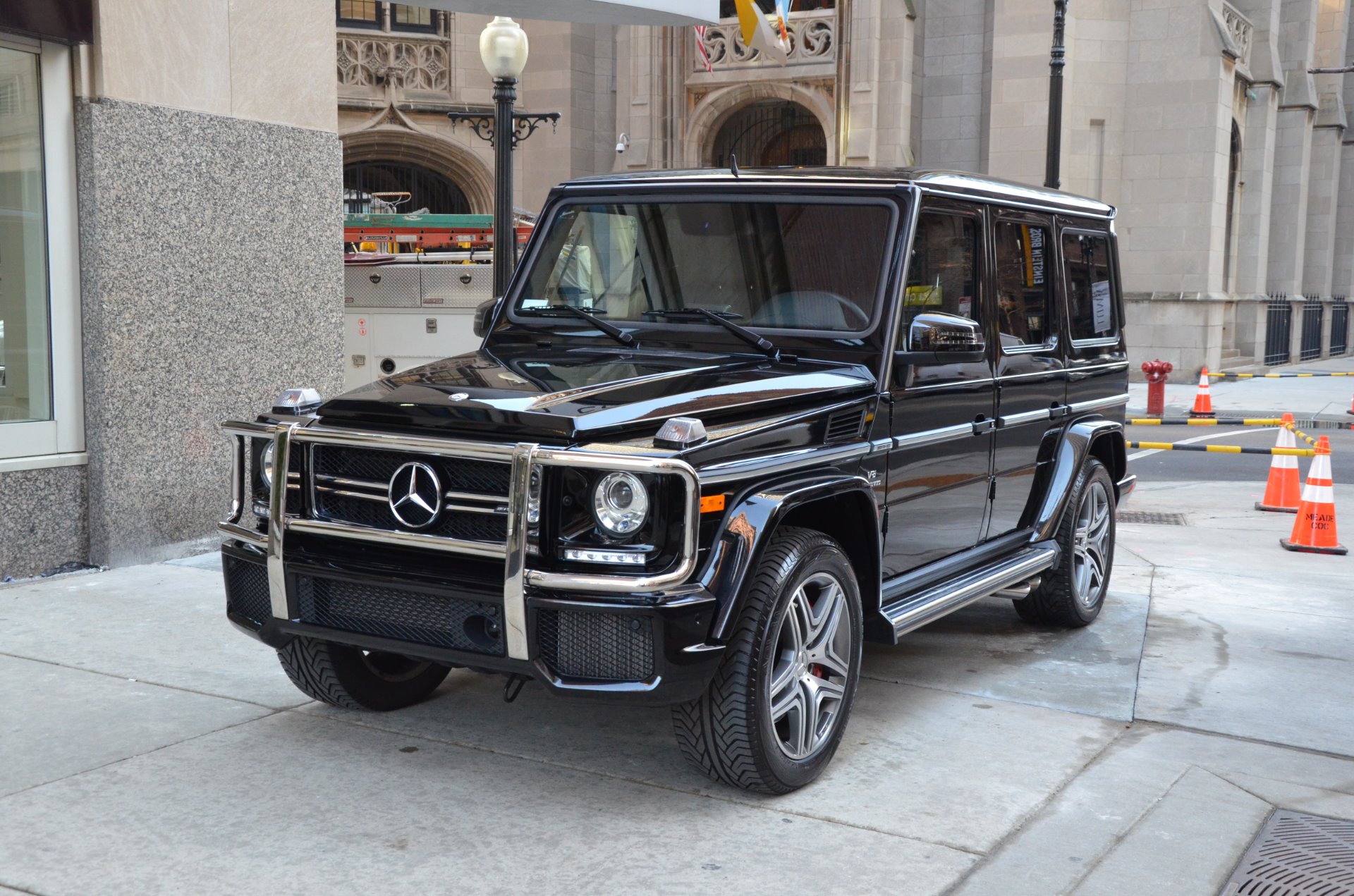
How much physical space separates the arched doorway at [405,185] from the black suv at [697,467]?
24.5m

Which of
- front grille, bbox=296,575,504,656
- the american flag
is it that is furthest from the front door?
the american flag

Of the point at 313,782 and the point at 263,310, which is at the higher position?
the point at 263,310

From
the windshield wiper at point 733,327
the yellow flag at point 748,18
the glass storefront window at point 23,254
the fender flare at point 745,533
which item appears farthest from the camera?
the yellow flag at point 748,18

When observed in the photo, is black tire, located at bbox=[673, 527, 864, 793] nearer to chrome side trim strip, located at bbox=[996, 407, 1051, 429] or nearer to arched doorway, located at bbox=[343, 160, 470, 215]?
chrome side trim strip, located at bbox=[996, 407, 1051, 429]

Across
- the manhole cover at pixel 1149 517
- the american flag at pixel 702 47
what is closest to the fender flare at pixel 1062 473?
the manhole cover at pixel 1149 517

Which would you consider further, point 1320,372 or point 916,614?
point 1320,372

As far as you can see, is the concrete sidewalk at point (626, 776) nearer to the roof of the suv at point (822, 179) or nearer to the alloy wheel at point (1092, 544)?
the alloy wheel at point (1092, 544)

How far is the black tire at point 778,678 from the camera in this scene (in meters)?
4.12

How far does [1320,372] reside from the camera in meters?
31.4

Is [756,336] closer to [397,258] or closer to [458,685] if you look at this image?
[458,685]

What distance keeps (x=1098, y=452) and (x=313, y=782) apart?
4.54 m

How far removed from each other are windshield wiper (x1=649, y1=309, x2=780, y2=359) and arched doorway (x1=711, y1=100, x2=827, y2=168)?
998 inches

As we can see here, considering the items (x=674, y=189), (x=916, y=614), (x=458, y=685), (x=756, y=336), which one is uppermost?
(x=674, y=189)

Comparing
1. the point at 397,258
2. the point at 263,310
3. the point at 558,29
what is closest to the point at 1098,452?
the point at 263,310
